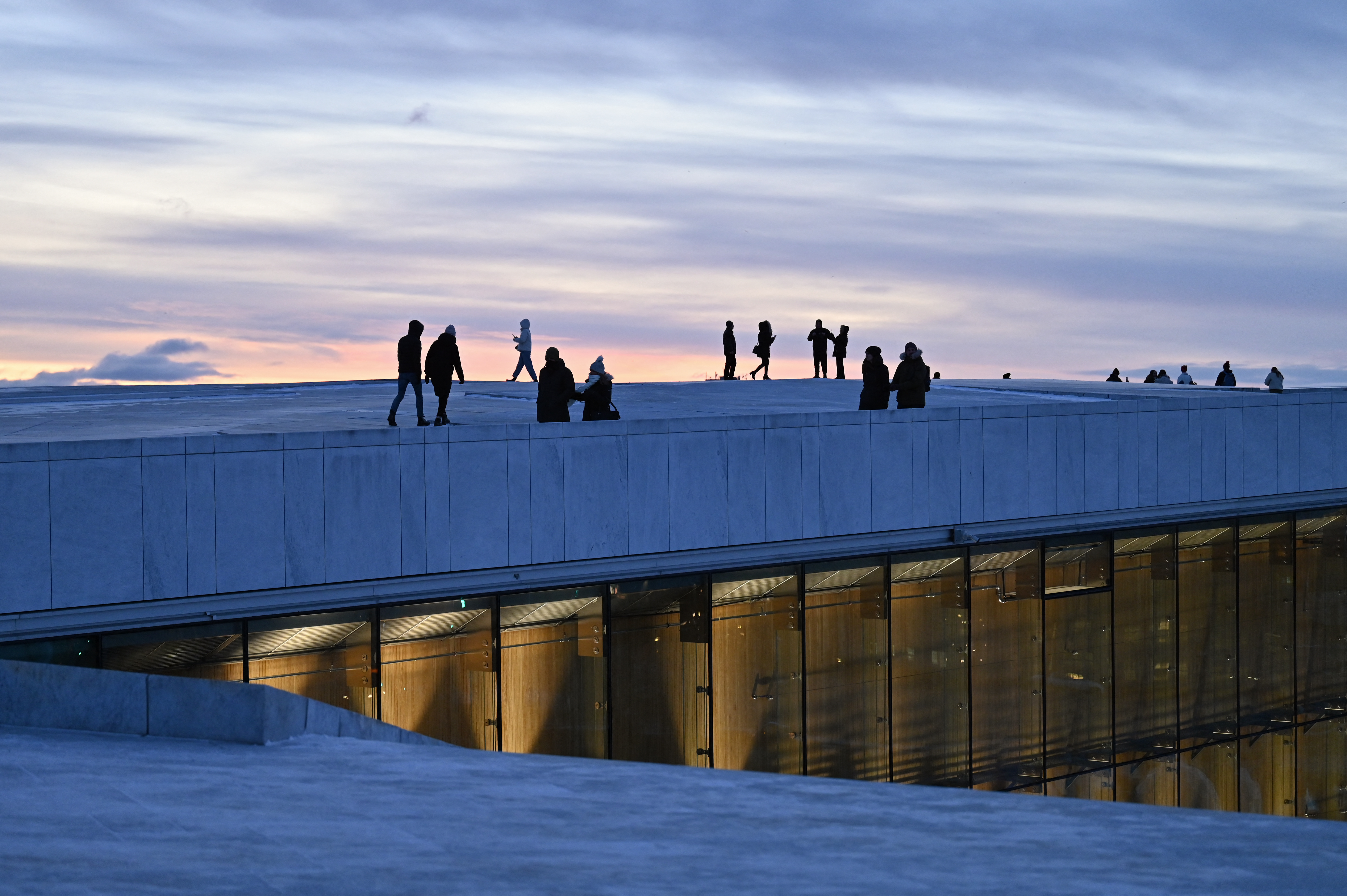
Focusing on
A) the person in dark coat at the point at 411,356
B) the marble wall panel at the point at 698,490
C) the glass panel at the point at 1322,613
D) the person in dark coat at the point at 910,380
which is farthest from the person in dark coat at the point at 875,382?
the glass panel at the point at 1322,613

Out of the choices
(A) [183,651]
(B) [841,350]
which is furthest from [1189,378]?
(A) [183,651]

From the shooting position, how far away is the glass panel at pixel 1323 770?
88.5ft

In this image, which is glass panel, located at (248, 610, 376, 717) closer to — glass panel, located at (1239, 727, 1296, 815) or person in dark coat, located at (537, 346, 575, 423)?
person in dark coat, located at (537, 346, 575, 423)

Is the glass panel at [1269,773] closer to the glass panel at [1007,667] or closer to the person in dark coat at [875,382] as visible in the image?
the glass panel at [1007,667]

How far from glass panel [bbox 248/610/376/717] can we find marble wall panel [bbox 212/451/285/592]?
2.27 feet

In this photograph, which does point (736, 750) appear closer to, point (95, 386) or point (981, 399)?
point (981, 399)

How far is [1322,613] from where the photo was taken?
2781 centimetres

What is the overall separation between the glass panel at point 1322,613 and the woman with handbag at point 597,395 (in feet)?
50.2

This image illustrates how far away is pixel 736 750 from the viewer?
2016cm

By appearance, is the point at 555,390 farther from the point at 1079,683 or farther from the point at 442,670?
the point at 1079,683

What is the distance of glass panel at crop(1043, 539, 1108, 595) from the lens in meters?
23.3

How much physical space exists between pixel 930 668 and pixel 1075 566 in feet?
11.2

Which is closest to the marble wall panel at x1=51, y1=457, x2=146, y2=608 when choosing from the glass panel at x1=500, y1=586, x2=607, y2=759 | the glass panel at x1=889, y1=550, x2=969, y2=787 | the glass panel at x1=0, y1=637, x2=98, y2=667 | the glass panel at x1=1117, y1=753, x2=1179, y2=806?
the glass panel at x1=0, y1=637, x2=98, y2=667

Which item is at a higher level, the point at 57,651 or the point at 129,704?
the point at 129,704
